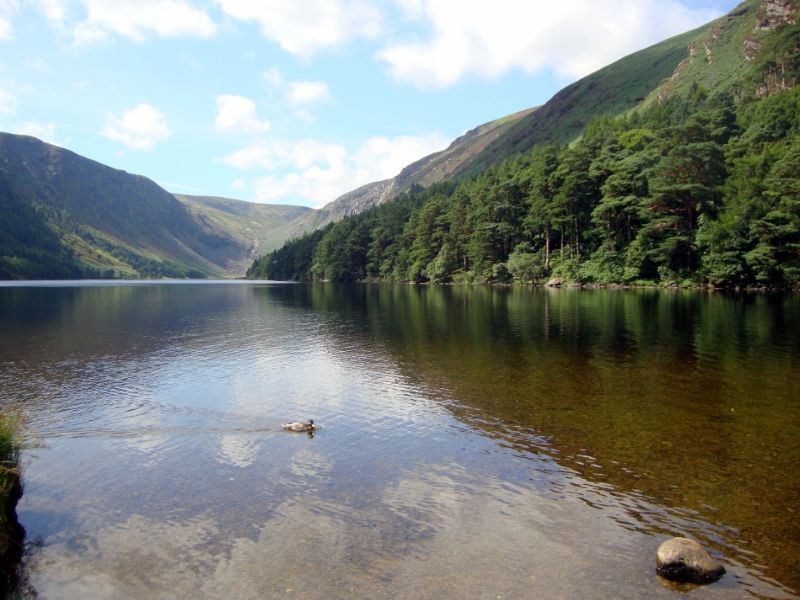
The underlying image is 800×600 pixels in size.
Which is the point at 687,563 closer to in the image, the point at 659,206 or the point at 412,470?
the point at 412,470

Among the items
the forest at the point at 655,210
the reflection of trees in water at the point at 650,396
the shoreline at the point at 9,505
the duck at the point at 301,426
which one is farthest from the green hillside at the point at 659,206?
the shoreline at the point at 9,505

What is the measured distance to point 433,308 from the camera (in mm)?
79250

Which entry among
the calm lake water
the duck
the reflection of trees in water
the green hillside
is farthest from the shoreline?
the green hillside

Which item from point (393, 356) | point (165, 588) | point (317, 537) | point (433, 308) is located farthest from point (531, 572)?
point (433, 308)

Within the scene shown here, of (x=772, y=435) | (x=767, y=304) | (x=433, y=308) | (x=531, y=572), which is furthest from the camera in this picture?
(x=433, y=308)

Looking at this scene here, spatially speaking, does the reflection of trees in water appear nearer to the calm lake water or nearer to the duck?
the calm lake water

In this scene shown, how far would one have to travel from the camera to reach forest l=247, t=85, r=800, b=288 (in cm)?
9306

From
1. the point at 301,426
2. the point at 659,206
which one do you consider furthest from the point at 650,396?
the point at 659,206

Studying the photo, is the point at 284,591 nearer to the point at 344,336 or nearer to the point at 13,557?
the point at 13,557

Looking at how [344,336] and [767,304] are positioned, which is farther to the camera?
[767,304]

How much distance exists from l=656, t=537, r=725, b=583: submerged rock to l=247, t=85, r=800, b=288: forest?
95623 mm

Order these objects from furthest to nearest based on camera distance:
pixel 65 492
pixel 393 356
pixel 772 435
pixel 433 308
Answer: pixel 433 308
pixel 393 356
pixel 772 435
pixel 65 492

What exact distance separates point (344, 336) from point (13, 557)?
40.4 metres

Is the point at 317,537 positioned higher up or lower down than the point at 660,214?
lower down
